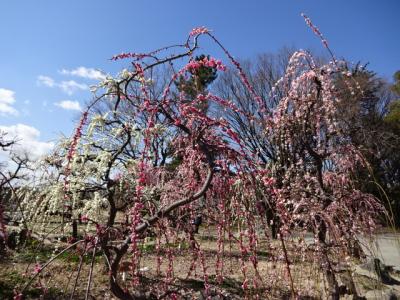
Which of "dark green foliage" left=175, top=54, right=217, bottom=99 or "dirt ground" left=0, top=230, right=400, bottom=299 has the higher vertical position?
"dark green foliage" left=175, top=54, right=217, bottom=99

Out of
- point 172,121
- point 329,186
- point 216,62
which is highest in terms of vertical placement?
point 329,186

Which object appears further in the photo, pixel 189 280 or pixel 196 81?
pixel 189 280

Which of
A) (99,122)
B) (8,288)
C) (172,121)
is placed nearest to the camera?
(172,121)

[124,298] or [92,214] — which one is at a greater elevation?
[92,214]

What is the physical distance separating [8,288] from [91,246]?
3451 millimetres

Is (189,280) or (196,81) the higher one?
(196,81)

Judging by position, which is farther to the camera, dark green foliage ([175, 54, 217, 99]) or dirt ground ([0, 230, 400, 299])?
dirt ground ([0, 230, 400, 299])

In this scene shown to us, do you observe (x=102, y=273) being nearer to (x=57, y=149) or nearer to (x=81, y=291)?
(x=81, y=291)

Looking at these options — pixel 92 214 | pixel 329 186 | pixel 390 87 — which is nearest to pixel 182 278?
pixel 92 214

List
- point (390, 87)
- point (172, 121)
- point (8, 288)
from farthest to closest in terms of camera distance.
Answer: point (390, 87)
point (8, 288)
point (172, 121)

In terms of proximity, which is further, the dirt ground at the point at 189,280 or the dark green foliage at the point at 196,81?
the dirt ground at the point at 189,280

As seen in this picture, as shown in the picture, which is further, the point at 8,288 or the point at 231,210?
the point at 8,288

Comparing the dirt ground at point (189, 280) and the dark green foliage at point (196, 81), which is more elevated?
the dark green foliage at point (196, 81)

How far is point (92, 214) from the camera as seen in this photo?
4902mm
